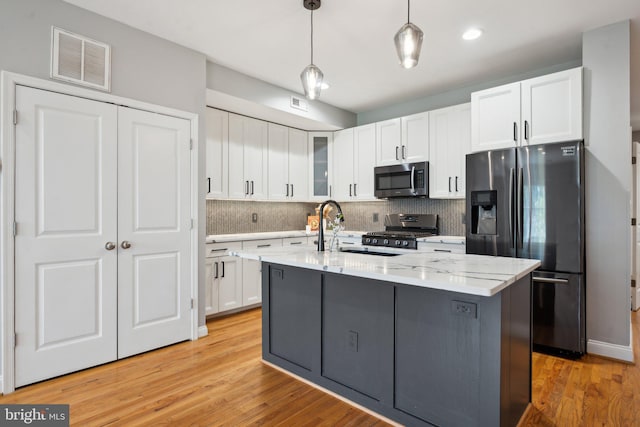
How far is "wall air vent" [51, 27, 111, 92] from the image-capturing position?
8.31ft

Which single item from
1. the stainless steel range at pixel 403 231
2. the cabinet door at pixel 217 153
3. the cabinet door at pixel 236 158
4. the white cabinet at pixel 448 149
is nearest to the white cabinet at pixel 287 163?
the cabinet door at pixel 236 158

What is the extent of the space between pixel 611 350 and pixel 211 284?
375 centimetres

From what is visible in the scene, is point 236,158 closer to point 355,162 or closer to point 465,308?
point 355,162

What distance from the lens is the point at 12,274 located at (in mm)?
2359

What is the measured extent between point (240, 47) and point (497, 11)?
2.16 meters

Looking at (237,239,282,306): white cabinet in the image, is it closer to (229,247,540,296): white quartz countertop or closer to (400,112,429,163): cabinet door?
(229,247,540,296): white quartz countertop

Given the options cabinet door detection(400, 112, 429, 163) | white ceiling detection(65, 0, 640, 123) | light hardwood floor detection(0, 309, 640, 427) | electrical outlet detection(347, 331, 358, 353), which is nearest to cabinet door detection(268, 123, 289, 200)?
white ceiling detection(65, 0, 640, 123)

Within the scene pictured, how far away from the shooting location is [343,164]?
5.24m

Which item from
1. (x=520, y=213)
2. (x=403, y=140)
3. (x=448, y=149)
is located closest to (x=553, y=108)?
(x=520, y=213)

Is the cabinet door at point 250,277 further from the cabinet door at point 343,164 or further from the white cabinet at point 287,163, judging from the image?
the cabinet door at point 343,164

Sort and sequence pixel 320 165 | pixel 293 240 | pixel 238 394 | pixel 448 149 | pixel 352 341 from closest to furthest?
1. pixel 352 341
2. pixel 238 394
3. pixel 448 149
4. pixel 293 240
5. pixel 320 165

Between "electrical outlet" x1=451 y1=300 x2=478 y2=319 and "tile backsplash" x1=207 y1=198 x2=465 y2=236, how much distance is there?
2.87 meters

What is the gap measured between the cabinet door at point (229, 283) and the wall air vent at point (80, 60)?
82.1 inches

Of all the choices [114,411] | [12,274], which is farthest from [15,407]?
[12,274]
